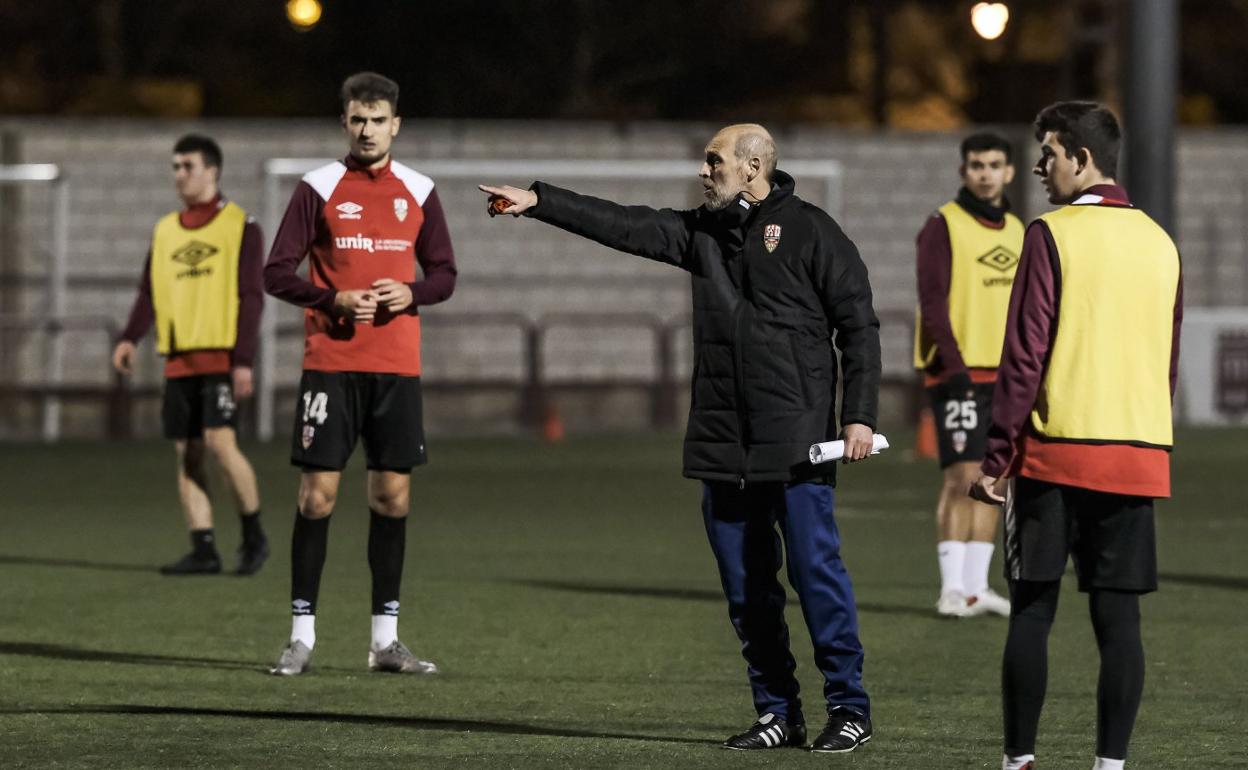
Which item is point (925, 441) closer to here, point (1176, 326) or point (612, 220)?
point (612, 220)

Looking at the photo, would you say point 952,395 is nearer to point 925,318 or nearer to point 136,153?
point 925,318

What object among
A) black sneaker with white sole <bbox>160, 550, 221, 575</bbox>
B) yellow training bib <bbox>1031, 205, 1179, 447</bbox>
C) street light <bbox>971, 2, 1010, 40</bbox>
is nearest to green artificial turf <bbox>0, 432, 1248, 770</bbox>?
black sneaker with white sole <bbox>160, 550, 221, 575</bbox>

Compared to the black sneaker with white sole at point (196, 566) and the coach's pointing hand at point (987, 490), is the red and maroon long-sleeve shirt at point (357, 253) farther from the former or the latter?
the black sneaker with white sole at point (196, 566)

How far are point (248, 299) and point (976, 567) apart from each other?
3693 mm

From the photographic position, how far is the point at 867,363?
22.6 feet

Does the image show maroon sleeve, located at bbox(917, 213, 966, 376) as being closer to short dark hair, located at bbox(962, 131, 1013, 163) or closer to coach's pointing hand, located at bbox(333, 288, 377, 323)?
short dark hair, located at bbox(962, 131, 1013, 163)

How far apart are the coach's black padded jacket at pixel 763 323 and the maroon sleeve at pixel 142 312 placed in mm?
5416

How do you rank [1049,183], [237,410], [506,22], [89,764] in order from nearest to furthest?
[1049,183], [89,764], [237,410], [506,22]

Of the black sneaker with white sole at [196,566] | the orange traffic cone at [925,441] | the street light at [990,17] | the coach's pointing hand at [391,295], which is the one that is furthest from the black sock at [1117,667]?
the street light at [990,17]

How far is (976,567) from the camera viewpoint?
10.3m

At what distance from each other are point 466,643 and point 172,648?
114 cm

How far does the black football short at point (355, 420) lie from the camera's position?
847cm

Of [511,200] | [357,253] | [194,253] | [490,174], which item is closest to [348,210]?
[357,253]

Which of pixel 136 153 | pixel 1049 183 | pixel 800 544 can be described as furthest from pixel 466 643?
pixel 136 153
